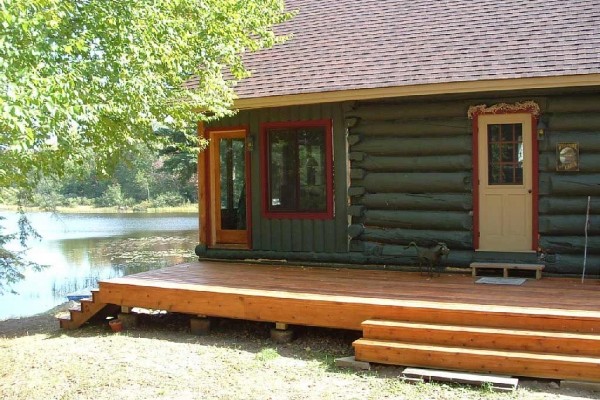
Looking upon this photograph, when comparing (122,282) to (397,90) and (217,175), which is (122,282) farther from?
(397,90)

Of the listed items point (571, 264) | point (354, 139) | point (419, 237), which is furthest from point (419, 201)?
point (571, 264)

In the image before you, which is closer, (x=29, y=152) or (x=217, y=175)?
(x=29, y=152)

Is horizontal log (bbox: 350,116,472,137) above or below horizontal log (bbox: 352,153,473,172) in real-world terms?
above

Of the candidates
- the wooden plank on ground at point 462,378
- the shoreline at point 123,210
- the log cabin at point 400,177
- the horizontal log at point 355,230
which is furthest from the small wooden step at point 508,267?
the shoreline at point 123,210

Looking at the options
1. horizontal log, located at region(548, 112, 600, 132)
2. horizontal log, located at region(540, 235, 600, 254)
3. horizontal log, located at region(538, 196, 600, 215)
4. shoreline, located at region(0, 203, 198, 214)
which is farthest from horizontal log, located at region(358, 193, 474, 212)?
shoreline, located at region(0, 203, 198, 214)

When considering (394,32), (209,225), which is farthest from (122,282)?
(394,32)

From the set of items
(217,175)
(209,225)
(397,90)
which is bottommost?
(209,225)

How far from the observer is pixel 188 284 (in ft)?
25.6

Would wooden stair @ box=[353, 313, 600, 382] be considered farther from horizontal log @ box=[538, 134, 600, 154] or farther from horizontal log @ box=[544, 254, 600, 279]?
horizontal log @ box=[538, 134, 600, 154]

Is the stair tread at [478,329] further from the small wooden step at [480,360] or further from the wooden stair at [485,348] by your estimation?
the small wooden step at [480,360]

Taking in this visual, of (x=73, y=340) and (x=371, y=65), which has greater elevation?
(x=371, y=65)

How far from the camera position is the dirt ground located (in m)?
5.26

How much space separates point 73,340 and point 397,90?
16.3ft

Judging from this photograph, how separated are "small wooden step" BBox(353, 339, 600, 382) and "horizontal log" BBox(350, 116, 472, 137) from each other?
11.4 ft
